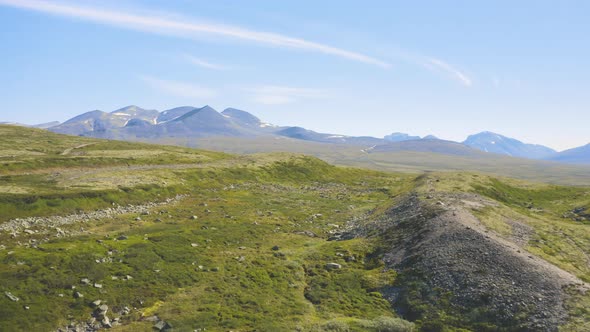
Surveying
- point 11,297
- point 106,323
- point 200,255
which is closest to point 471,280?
point 200,255

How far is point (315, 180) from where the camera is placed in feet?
398

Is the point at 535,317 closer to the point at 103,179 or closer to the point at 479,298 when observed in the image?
the point at 479,298

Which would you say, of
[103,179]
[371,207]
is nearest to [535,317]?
[371,207]

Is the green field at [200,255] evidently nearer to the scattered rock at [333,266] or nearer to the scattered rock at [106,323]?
the scattered rock at [333,266]

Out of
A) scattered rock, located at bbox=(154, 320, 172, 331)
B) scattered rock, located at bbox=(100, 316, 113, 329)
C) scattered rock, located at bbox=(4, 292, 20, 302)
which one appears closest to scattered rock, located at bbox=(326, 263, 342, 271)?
scattered rock, located at bbox=(154, 320, 172, 331)

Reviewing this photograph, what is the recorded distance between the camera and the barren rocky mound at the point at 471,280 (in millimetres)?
30344

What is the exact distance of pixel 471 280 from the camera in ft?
115

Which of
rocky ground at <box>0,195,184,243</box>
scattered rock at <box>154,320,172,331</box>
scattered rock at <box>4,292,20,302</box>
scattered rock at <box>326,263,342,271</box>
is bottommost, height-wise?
scattered rock at <box>154,320,172,331</box>

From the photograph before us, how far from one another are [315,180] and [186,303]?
89.5 metres

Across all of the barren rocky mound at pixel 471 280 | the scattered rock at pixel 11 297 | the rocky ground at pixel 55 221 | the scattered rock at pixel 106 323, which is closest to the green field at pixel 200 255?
the scattered rock at pixel 11 297

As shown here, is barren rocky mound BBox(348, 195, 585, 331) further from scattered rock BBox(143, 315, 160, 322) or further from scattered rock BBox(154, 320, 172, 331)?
scattered rock BBox(143, 315, 160, 322)

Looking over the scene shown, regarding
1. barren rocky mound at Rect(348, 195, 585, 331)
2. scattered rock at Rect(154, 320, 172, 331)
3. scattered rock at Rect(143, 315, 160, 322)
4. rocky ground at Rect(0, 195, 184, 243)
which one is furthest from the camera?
rocky ground at Rect(0, 195, 184, 243)

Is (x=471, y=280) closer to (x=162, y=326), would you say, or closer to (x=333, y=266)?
(x=333, y=266)

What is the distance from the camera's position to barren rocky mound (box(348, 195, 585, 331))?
3034cm
